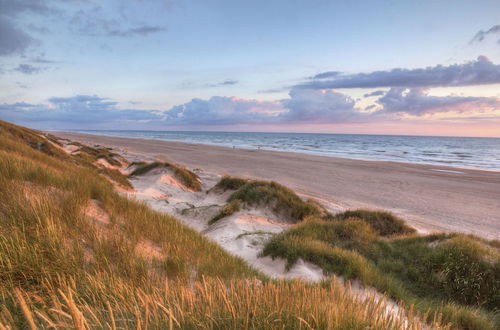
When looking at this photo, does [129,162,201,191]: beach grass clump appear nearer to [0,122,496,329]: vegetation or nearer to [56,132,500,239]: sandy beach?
[56,132,500,239]: sandy beach

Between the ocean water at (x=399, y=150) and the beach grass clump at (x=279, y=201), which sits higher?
the ocean water at (x=399, y=150)

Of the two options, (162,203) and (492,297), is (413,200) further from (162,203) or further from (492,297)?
(162,203)

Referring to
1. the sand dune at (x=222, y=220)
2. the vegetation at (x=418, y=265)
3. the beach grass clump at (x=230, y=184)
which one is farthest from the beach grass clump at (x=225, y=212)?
the vegetation at (x=418, y=265)

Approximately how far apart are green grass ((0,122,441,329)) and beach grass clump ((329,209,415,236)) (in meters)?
6.73

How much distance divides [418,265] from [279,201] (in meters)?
5.85

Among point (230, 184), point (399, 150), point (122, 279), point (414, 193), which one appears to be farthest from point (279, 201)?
point (399, 150)

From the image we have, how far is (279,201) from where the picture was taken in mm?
11094

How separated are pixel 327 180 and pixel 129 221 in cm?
1961

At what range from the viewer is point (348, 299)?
204 cm

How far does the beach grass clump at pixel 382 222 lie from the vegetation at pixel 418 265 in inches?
61.1

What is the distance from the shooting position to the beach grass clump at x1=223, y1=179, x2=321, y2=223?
10727 mm

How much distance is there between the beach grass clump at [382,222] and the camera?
29.2 feet

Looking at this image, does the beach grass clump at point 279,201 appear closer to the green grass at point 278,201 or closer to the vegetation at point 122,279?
the green grass at point 278,201

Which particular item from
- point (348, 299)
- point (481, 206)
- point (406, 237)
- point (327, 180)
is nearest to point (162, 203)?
point (406, 237)
